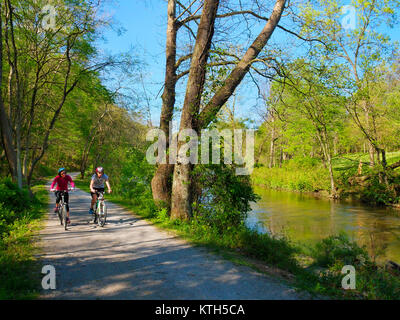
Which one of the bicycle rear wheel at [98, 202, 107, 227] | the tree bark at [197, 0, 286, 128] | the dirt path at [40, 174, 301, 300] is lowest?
the dirt path at [40, 174, 301, 300]

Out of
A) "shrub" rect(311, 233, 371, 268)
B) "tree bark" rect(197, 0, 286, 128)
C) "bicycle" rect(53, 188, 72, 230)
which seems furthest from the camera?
"tree bark" rect(197, 0, 286, 128)

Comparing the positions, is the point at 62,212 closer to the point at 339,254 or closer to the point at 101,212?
the point at 101,212

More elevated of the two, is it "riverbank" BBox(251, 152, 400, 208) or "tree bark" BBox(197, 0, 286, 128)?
"tree bark" BBox(197, 0, 286, 128)

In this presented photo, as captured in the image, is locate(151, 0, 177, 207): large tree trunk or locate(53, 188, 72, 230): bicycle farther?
locate(151, 0, 177, 207): large tree trunk

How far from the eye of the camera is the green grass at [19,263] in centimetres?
448

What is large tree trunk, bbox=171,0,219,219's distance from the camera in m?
9.93

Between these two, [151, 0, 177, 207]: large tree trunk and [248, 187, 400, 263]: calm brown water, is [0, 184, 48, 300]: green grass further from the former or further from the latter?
[248, 187, 400, 263]: calm brown water

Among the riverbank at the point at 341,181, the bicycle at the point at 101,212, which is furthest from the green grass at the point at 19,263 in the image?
the riverbank at the point at 341,181

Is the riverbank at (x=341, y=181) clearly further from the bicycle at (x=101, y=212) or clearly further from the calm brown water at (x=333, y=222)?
the bicycle at (x=101, y=212)

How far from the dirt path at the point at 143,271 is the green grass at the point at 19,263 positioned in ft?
0.92

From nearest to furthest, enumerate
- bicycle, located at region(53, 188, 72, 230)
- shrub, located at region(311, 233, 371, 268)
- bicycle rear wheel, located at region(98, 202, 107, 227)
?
shrub, located at region(311, 233, 371, 268) → bicycle, located at region(53, 188, 72, 230) → bicycle rear wheel, located at region(98, 202, 107, 227)

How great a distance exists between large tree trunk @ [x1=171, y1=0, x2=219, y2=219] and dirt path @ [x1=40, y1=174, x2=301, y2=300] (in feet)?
4.99

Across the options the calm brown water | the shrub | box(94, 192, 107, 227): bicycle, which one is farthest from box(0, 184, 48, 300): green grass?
the calm brown water
